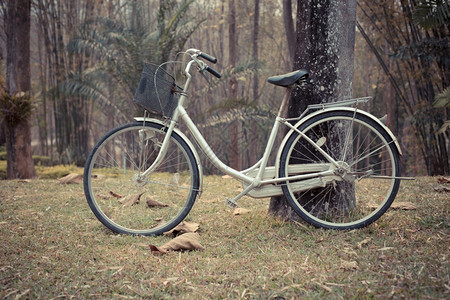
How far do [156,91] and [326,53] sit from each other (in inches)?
44.8

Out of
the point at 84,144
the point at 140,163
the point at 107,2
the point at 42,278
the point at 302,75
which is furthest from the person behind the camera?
the point at 107,2

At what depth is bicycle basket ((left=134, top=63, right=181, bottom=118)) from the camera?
8.39ft

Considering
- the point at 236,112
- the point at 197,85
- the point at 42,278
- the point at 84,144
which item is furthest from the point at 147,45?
the point at 42,278

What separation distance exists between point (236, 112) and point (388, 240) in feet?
18.3

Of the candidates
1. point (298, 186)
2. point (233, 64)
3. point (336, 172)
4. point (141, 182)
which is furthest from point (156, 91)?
point (233, 64)

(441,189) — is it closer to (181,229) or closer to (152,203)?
(181,229)

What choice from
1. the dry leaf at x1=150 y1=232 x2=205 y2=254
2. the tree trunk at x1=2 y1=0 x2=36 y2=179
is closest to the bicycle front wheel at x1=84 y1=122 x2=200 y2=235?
the dry leaf at x1=150 y1=232 x2=205 y2=254

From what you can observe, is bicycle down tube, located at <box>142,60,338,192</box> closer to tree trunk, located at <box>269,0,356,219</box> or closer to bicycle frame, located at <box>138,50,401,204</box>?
bicycle frame, located at <box>138,50,401,204</box>

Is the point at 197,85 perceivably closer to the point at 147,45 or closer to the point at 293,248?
the point at 147,45

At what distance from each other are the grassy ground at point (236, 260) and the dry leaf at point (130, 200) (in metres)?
0.34

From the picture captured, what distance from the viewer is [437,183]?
159 inches

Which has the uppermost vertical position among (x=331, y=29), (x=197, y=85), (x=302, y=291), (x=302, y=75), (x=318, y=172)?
(x=197, y=85)

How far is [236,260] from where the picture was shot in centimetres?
219

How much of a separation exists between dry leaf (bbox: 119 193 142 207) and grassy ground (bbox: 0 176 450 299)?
1.10 ft
